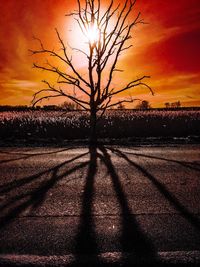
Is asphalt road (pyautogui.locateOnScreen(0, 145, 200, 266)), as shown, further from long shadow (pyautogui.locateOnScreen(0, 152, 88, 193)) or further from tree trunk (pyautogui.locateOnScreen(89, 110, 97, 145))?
tree trunk (pyautogui.locateOnScreen(89, 110, 97, 145))

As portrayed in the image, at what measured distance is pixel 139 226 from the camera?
5555mm

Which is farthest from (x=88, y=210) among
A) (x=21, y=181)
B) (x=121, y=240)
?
(x=21, y=181)

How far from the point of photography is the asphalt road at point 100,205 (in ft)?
16.2

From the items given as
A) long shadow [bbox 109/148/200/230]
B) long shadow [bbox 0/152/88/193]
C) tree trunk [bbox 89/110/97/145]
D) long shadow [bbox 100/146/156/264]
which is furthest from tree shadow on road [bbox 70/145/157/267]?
tree trunk [bbox 89/110/97/145]

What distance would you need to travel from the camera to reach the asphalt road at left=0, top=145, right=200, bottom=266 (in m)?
4.94

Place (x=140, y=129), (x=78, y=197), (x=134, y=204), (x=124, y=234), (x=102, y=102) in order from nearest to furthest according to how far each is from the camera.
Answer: (x=124, y=234) < (x=134, y=204) < (x=78, y=197) < (x=102, y=102) < (x=140, y=129)

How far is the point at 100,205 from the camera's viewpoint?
650 cm

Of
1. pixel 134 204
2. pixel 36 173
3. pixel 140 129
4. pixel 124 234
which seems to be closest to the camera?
pixel 124 234

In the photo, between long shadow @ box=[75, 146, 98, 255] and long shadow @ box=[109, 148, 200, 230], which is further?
long shadow @ box=[109, 148, 200, 230]

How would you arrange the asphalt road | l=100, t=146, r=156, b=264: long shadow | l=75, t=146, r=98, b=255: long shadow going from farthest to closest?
the asphalt road → l=75, t=146, r=98, b=255: long shadow → l=100, t=146, r=156, b=264: long shadow

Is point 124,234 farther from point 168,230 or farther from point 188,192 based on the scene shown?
point 188,192

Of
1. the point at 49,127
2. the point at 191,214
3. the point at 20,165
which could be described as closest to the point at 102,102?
the point at 20,165

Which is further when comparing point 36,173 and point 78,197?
point 36,173

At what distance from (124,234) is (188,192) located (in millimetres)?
2454
